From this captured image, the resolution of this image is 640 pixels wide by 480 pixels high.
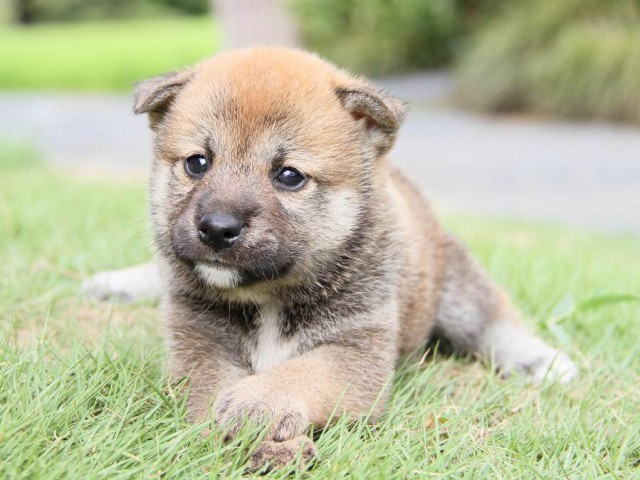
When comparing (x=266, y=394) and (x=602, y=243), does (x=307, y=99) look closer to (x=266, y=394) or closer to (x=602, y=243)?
(x=266, y=394)

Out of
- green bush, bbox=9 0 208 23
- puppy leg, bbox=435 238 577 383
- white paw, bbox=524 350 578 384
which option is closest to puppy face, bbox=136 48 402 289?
puppy leg, bbox=435 238 577 383

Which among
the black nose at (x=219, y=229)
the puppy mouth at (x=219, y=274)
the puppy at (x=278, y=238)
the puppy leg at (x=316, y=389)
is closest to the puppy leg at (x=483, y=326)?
the puppy at (x=278, y=238)

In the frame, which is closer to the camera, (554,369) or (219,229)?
(219,229)

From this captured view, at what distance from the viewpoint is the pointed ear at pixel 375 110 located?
327cm

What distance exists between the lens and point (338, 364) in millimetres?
3037

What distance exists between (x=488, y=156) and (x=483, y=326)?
9.72m

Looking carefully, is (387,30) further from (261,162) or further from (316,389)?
(316,389)

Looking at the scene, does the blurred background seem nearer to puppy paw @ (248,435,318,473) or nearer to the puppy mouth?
the puppy mouth

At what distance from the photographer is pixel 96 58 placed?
101 ft

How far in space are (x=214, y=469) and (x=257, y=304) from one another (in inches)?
35.2

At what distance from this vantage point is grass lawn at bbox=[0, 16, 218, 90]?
29.5 m

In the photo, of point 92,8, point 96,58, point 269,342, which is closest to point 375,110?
point 269,342

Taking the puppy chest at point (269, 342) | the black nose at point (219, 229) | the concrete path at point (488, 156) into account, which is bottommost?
the concrete path at point (488, 156)

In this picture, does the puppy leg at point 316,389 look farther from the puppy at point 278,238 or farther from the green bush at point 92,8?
the green bush at point 92,8
